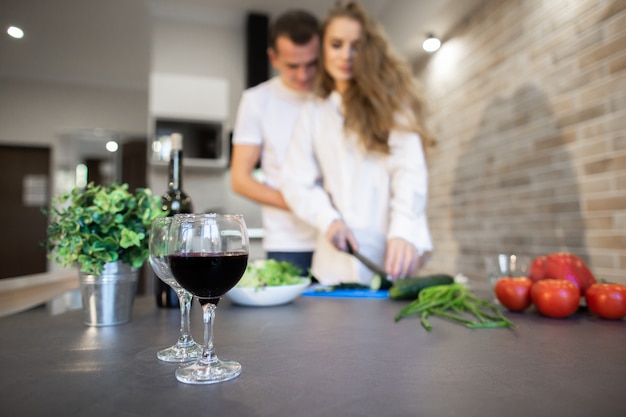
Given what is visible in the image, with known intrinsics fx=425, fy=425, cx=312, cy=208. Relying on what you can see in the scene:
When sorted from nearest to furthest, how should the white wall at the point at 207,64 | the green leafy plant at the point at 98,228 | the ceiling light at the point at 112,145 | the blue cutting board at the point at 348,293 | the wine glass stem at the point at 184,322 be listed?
the wine glass stem at the point at 184,322 < the green leafy plant at the point at 98,228 < the blue cutting board at the point at 348,293 < the white wall at the point at 207,64 < the ceiling light at the point at 112,145

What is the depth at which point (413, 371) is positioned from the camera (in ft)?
1.73

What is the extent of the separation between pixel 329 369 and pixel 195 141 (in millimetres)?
3260

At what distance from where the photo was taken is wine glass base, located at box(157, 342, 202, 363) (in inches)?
23.3

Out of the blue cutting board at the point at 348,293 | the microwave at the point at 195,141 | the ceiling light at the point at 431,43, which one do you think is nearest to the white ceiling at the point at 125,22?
the ceiling light at the point at 431,43

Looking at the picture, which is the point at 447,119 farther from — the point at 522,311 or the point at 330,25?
the point at 522,311

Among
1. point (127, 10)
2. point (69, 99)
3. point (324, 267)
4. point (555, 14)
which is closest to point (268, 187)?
point (324, 267)

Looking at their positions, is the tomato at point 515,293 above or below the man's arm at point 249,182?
below

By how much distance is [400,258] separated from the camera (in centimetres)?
134

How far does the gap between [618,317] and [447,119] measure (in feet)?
7.80

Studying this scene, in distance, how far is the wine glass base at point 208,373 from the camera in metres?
0.49

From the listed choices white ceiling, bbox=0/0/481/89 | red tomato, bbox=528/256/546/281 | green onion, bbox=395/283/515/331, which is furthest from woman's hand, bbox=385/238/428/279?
white ceiling, bbox=0/0/481/89

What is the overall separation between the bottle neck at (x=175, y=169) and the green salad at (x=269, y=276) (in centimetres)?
27

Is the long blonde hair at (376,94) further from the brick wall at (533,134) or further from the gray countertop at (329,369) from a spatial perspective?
the gray countertop at (329,369)

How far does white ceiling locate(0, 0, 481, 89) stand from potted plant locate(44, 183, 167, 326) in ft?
6.06
